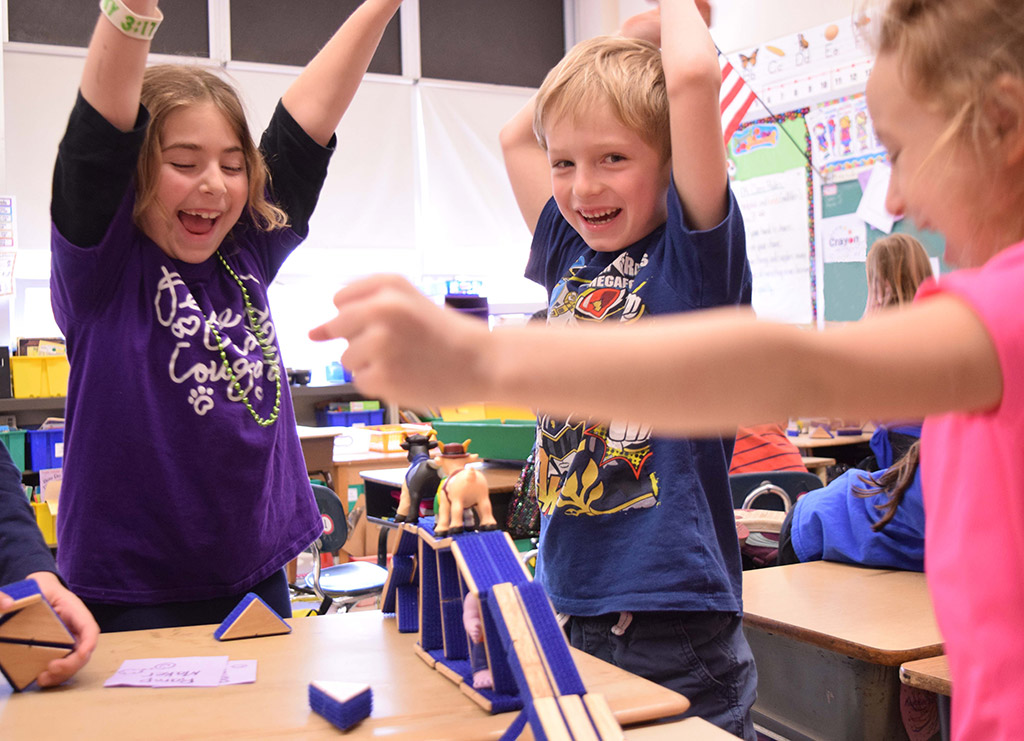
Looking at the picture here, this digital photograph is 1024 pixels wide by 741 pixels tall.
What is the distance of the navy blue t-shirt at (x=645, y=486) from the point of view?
3.01 ft

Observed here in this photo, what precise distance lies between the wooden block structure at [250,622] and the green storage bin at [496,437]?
1.61 m

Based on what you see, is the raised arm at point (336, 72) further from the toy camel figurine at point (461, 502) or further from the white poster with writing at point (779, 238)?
the white poster with writing at point (779, 238)

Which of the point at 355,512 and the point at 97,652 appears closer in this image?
the point at 97,652

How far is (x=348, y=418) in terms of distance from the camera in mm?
5578

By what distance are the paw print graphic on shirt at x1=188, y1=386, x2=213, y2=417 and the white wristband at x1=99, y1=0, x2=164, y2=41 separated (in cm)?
41

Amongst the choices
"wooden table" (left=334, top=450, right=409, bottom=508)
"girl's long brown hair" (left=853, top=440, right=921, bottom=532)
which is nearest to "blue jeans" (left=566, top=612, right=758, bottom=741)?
"girl's long brown hair" (left=853, top=440, right=921, bottom=532)

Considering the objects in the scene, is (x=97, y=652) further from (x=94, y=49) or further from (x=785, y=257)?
(x=785, y=257)

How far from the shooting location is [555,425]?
1.04m

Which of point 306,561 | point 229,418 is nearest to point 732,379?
point 229,418

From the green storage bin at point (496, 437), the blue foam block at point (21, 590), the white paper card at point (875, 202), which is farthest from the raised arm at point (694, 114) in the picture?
A: the white paper card at point (875, 202)

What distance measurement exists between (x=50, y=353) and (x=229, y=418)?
13.4 ft

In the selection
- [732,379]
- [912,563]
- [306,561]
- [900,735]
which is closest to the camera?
[732,379]

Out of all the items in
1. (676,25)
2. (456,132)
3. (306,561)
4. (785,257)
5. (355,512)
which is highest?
(456,132)

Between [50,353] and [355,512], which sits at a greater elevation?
[50,353]
